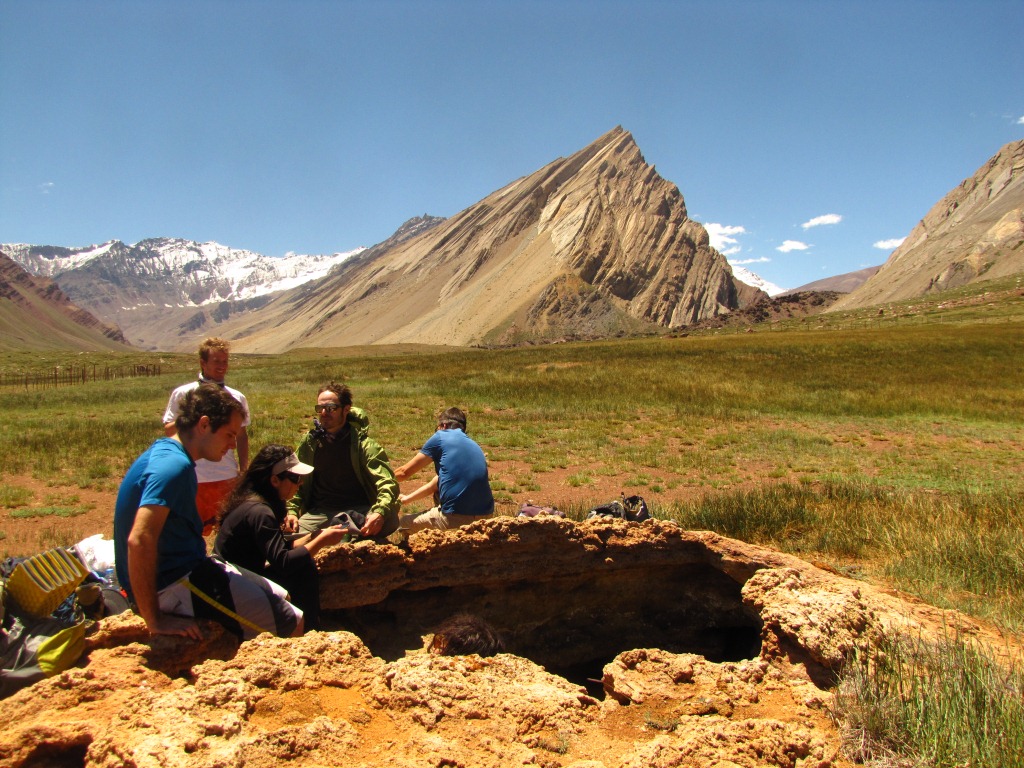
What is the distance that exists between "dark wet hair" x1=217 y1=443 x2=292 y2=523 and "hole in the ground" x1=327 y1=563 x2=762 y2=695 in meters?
1.29

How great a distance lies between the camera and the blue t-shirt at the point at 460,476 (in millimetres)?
5789

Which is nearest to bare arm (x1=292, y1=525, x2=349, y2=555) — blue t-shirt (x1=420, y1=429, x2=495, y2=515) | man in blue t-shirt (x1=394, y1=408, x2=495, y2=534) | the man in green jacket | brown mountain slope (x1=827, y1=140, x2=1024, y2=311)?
the man in green jacket

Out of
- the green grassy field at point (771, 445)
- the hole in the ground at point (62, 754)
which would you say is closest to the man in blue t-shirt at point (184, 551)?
the hole in the ground at point (62, 754)

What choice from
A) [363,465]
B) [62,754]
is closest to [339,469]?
[363,465]

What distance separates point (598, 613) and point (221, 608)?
9.82 feet

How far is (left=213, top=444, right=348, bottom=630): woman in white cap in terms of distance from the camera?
377 cm

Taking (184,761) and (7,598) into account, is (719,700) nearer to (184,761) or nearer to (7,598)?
(184,761)

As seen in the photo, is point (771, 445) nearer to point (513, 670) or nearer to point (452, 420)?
point (452, 420)

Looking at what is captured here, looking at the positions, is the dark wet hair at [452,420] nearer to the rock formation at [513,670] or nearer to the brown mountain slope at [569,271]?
the rock formation at [513,670]

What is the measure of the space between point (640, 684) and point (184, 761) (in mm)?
2319

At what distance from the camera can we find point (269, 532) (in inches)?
148

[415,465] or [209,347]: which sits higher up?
[209,347]

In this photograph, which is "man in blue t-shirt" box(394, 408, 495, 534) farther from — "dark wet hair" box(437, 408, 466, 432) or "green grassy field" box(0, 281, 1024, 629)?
"green grassy field" box(0, 281, 1024, 629)

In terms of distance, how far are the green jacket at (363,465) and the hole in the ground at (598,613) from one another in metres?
0.98
